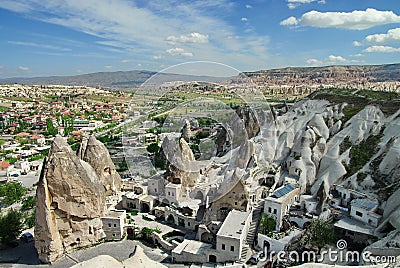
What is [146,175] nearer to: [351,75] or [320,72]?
[351,75]

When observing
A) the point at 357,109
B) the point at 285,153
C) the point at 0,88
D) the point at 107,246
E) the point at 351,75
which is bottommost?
the point at 107,246

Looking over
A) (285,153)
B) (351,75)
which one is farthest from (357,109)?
(351,75)

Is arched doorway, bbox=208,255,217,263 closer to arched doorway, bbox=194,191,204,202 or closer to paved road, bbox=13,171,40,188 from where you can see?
arched doorway, bbox=194,191,204,202

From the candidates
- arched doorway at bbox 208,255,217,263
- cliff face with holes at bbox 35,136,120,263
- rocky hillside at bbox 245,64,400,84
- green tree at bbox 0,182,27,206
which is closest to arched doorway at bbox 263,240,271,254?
arched doorway at bbox 208,255,217,263

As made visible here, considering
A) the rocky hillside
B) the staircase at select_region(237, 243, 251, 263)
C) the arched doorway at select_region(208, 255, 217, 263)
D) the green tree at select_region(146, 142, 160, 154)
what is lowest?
the arched doorway at select_region(208, 255, 217, 263)

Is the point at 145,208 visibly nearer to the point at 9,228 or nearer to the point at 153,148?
the point at 9,228

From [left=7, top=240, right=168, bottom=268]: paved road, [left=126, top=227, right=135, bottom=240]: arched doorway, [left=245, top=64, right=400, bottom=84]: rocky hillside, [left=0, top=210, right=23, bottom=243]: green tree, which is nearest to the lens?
[left=7, top=240, right=168, bottom=268]: paved road

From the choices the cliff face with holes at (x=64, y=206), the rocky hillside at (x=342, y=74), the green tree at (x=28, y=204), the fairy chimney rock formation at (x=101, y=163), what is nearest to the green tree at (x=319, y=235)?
the cliff face with holes at (x=64, y=206)
